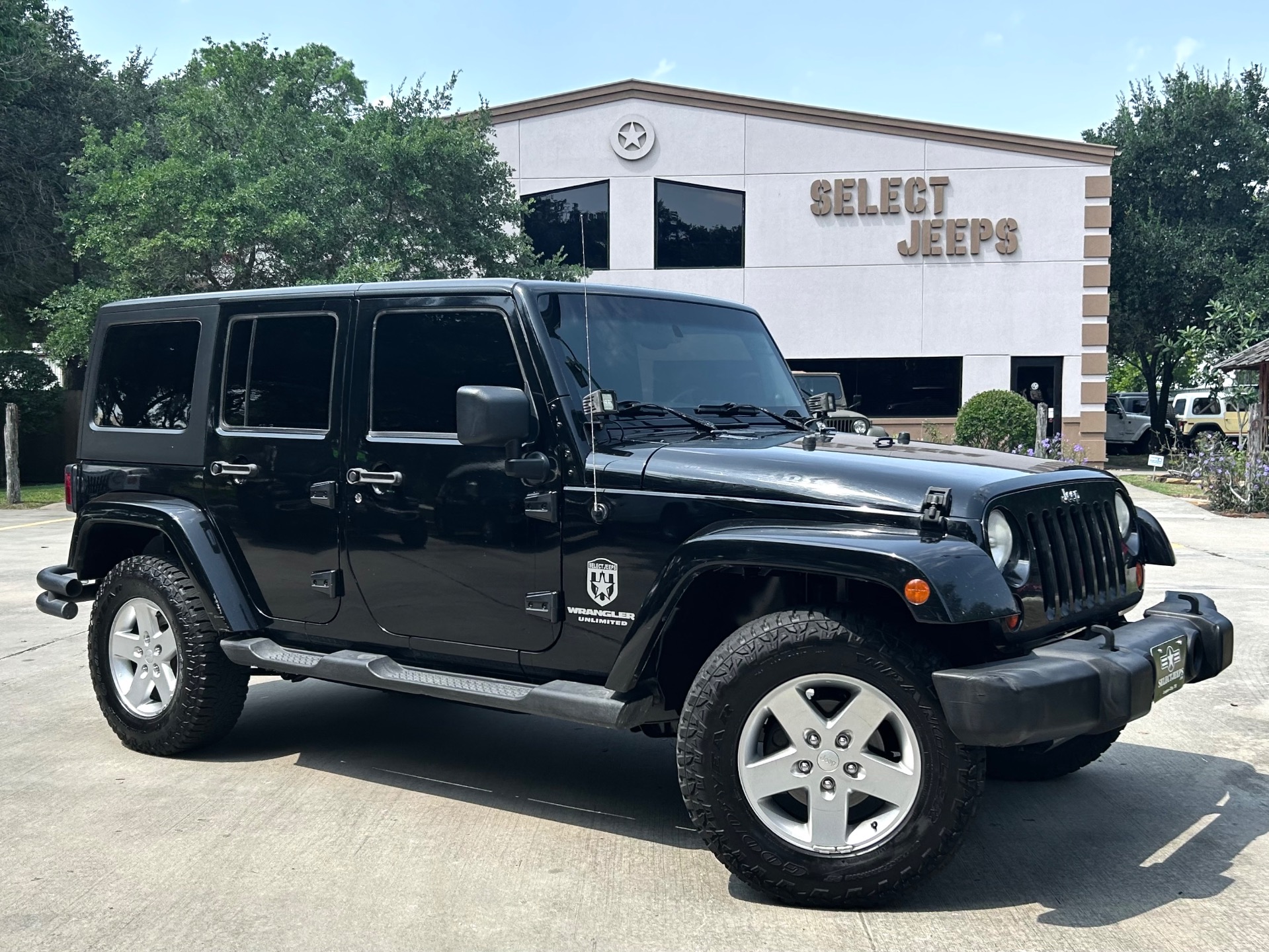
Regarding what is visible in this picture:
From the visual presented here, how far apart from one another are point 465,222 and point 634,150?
17.9 feet

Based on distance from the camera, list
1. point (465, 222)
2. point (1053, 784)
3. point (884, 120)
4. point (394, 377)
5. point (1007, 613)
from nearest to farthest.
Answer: point (1007, 613)
point (394, 377)
point (1053, 784)
point (465, 222)
point (884, 120)

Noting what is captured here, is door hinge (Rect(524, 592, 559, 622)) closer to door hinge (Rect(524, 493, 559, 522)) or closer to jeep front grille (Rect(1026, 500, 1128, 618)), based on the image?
door hinge (Rect(524, 493, 559, 522))

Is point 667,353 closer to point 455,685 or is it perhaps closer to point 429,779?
point 455,685

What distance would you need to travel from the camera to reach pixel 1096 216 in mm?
26219

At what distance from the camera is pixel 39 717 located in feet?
20.5

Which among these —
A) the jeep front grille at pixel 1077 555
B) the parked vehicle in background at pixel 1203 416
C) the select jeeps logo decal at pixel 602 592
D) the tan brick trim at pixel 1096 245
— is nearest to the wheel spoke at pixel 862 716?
the jeep front grille at pixel 1077 555

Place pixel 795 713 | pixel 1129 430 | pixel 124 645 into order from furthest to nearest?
pixel 1129 430, pixel 124 645, pixel 795 713

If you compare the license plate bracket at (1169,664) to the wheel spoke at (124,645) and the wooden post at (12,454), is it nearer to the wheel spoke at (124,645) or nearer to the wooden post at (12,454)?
the wheel spoke at (124,645)

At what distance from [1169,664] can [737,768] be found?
1458mm

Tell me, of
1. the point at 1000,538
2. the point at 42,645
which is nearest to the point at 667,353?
the point at 1000,538

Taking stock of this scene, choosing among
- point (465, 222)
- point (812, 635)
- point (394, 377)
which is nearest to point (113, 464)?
point (394, 377)

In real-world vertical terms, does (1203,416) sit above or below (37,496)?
above

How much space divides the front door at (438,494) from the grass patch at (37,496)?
14637 millimetres

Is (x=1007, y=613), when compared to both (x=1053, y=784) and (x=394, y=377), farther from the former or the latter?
(x=394, y=377)
